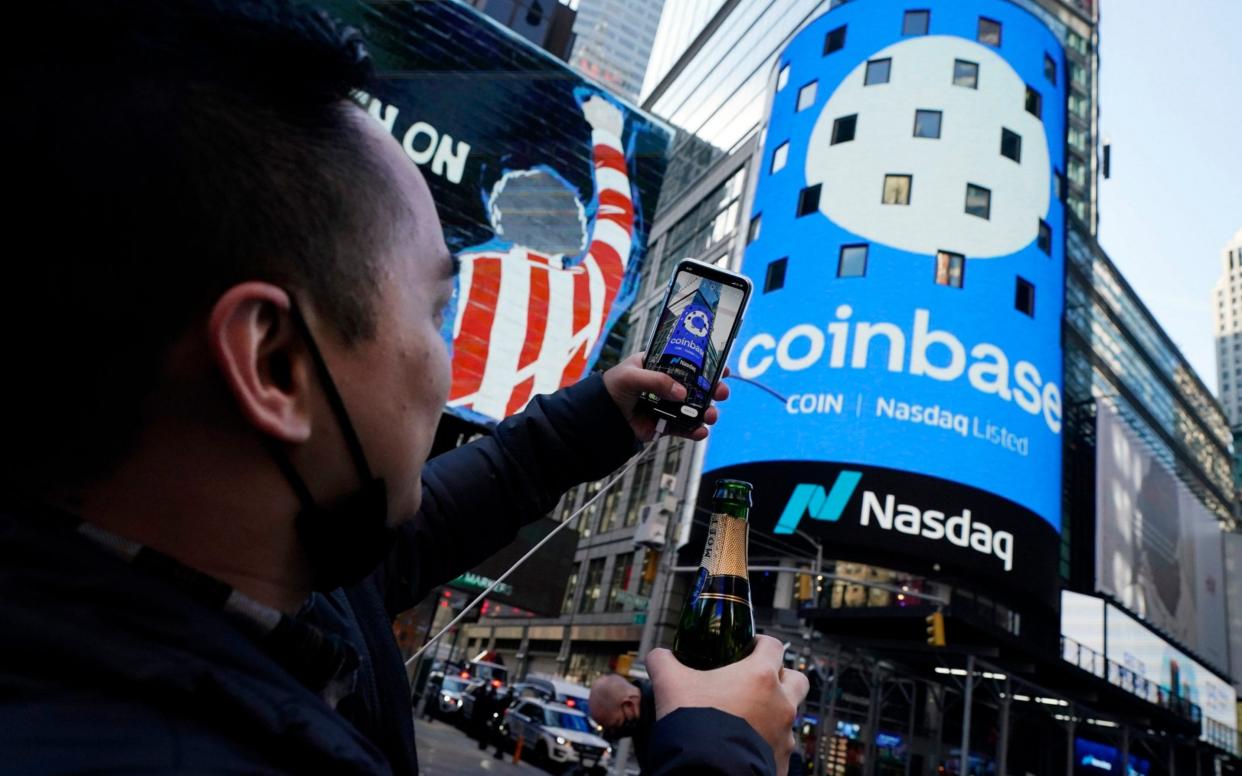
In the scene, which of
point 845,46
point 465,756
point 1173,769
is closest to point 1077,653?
point 1173,769

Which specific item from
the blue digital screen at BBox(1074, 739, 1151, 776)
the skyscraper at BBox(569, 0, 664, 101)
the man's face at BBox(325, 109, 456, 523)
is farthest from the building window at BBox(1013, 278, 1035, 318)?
the skyscraper at BBox(569, 0, 664, 101)

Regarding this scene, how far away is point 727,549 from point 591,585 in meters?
42.6

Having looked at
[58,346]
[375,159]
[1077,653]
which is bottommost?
[58,346]

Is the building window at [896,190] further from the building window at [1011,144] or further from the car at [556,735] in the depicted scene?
the car at [556,735]

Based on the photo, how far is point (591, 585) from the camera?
42938mm

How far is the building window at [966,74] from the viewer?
2958 cm

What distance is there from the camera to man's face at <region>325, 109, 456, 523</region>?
3.46 feet

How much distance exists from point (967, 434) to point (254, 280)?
25299mm

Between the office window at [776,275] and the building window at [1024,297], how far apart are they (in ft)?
26.3

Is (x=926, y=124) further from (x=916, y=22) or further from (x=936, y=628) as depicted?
(x=936, y=628)

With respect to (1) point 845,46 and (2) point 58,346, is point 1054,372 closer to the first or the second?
(1) point 845,46

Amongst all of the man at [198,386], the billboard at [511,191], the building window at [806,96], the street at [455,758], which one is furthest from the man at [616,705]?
the building window at [806,96]

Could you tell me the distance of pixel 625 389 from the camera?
7.09 ft

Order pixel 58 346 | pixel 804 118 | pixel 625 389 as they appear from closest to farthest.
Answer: pixel 58 346 < pixel 625 389 < pixel 804 118
